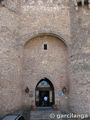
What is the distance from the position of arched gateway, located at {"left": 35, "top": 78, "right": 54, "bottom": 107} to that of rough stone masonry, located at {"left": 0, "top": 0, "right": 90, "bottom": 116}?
0.44 m

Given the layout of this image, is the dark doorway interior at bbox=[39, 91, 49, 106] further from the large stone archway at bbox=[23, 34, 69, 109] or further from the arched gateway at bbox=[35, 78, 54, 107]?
the large stone archway at bbox=[23, 34, 69, 109]

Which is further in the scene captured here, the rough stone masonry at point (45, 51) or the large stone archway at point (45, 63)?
the large stone archway at point (45, 63)

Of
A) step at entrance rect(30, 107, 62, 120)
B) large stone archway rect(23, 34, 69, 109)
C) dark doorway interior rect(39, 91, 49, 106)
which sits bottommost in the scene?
step at entrance rect(30, 107, 62, 120)

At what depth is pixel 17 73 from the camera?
31.8 feet

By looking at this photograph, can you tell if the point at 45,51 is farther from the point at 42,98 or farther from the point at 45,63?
the point at 42,98

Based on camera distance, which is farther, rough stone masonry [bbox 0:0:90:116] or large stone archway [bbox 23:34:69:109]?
large stone archway [bbox 23:34:69:109]

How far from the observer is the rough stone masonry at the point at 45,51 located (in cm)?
918

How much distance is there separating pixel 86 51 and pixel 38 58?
11.3 feet

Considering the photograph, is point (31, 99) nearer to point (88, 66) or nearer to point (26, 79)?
point (26, 79)

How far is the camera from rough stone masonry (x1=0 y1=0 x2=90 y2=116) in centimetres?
918

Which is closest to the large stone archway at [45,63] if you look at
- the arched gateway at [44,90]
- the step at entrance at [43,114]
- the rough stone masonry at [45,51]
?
the rough stone masonry at [45,51]

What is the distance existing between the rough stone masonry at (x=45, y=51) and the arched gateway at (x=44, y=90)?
0.44 metres

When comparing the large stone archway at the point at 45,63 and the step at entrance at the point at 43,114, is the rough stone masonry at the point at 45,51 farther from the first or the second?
the step at entrance at the point at 43,114

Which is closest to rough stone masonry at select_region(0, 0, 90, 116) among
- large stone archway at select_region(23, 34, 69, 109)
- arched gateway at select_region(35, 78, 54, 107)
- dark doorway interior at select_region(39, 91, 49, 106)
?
large stone archway at select_region(23, 34, 69, 109)
